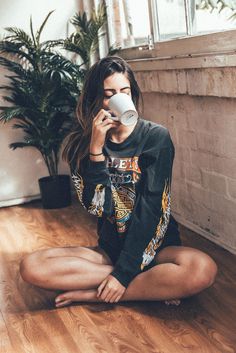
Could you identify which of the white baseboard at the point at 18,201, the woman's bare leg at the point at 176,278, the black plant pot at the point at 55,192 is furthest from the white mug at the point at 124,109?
the white baseboard at the point at 18,201

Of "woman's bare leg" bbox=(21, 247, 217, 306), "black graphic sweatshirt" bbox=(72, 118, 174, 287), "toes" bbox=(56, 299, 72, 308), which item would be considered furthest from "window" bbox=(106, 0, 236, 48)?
"toes" bbox=(56, 299, 72, 308)

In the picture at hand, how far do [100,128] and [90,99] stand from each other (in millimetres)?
210

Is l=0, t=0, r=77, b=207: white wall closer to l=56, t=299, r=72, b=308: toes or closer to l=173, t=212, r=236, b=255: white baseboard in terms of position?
l=173, t=212, r=236, b=255: white baseboard

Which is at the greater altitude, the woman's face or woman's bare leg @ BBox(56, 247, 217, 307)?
the woman's face

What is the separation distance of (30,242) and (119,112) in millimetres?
1379

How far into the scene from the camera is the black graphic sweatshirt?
1.98m

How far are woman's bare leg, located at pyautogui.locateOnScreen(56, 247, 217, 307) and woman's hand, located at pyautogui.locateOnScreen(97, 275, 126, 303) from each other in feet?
0.21

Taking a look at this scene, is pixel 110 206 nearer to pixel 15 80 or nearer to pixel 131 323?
pixel 131 323

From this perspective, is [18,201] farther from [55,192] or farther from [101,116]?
[101,116]

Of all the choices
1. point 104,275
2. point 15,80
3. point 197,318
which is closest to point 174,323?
point 197,318

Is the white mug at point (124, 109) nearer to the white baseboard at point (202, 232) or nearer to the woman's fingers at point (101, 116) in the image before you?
the woman's fingers at point (101, 116)

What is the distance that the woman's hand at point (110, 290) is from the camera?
1955 millimetres

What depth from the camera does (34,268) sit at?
6.81 ft

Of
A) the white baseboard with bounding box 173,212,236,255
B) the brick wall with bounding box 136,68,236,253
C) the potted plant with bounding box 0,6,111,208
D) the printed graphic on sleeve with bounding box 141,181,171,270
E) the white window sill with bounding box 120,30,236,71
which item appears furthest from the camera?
the potted plant with bounding box 0,6,111,208
